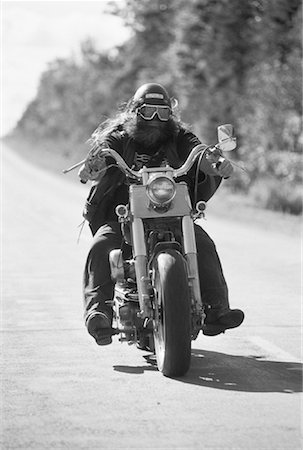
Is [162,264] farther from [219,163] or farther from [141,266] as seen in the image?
[219,163]

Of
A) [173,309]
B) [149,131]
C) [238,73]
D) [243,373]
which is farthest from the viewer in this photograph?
[238,73]

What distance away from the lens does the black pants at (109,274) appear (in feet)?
24.3

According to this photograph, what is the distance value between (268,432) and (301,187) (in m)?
21.0

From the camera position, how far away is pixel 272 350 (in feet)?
26.7

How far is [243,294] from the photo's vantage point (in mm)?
11172

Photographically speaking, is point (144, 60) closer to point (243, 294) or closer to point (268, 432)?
point (243, 294)

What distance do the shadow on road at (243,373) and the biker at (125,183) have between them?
0.87ft

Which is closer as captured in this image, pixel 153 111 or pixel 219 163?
pixel 219 163

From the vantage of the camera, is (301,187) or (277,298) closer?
(277,298)

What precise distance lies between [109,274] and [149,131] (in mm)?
962

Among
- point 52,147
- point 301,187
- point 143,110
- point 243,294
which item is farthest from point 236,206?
point 52,147

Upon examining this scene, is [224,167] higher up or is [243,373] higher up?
[224,167]

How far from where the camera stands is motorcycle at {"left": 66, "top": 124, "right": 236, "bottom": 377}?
6777 mm

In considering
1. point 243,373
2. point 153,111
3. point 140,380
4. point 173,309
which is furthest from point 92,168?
point 243,373
